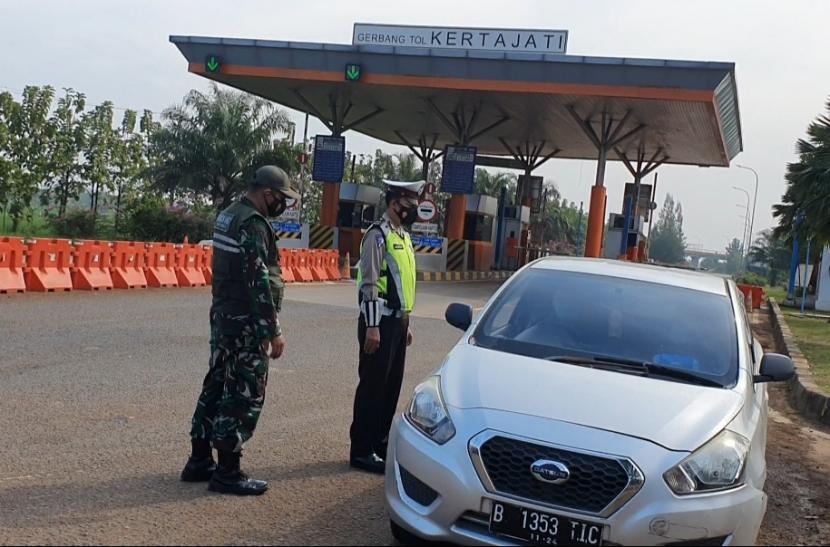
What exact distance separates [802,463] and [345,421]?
3.69 metres

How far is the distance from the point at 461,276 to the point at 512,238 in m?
7.28

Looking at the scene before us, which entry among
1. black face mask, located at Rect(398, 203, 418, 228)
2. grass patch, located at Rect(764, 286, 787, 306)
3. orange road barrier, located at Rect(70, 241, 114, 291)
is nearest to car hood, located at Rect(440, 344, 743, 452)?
black face mask, located at Rect(398, 203, 418, 228)

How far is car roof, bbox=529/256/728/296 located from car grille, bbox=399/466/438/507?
2.05 m

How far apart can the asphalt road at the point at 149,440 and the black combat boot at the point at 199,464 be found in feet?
0.26

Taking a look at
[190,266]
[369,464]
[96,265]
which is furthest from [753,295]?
[369,464]

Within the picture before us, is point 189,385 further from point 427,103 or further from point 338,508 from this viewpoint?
point 427,103

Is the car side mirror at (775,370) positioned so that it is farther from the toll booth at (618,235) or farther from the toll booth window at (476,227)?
the toll booth at (618,235)

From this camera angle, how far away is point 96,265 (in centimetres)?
1656

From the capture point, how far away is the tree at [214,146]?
42.1m

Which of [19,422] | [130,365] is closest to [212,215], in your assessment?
[130,365]

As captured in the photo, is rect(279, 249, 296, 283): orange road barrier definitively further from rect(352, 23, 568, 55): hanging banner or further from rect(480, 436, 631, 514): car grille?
rect(480, 436, 631, 514): car grille

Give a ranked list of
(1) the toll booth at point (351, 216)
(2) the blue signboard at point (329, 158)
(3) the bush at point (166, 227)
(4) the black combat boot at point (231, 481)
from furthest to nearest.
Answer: (3) the bush at point (166, 227) → (1) the toll booth at point (351, 216) → (2) the blue signboard at point (329, 158) → (4) the black combat boot at point (231, 481)

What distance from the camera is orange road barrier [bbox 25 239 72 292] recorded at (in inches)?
591

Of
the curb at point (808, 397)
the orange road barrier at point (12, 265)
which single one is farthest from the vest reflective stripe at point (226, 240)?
the orange road barrier at point (12, 265)
